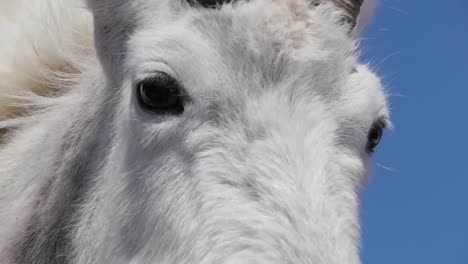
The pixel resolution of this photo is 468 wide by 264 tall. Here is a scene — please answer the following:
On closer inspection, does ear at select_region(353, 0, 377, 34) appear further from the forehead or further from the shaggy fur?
the forehead

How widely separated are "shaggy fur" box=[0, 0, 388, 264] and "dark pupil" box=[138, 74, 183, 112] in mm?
47

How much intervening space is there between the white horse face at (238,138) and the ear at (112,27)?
8 centimetres

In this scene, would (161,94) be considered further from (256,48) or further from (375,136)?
(375,136)

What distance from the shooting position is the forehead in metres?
3.95

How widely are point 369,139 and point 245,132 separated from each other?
Answer: 34.9 inches

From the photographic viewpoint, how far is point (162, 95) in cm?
401

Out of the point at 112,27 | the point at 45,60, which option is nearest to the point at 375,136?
the point at 112,27

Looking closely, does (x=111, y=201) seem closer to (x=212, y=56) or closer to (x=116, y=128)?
(x=116, y=128)

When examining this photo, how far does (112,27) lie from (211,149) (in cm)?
104

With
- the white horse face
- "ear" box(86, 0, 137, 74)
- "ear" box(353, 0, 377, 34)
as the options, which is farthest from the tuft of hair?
"ear" box(353, 0, 377, 34)

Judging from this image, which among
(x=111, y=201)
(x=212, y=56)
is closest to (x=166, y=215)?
(x=111, y=201)

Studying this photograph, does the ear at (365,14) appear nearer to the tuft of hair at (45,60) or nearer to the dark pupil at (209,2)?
the dark pupil at (209,2)

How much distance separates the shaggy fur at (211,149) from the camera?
368cm

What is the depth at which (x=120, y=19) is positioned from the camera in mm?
4504
